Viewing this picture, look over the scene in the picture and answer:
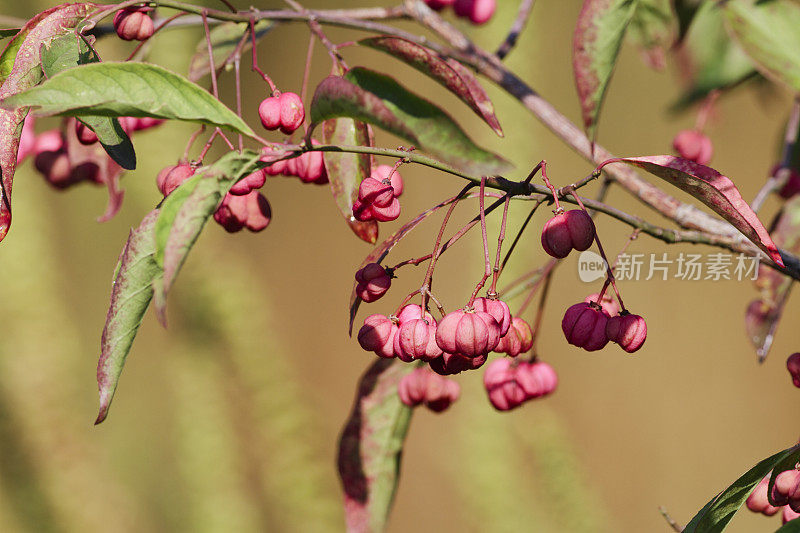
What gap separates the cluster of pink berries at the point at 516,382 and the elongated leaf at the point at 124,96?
0.43 meters

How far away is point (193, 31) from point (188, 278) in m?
0.81

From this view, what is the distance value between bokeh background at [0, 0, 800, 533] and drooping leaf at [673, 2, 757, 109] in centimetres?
117

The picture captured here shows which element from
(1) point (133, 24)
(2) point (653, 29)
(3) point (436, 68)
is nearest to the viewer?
(3) point (436, 68)

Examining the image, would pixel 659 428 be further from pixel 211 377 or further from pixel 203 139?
pixel 203 139

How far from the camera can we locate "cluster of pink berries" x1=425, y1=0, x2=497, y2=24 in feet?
3.10

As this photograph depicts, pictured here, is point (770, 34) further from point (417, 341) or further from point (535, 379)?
point (417, 341)

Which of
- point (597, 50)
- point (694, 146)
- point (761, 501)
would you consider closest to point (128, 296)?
point (597, 50)

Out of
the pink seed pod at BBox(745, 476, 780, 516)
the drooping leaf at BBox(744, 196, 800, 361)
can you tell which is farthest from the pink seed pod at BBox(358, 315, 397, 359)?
the drooping leaf at BBox(744, 196, 800, 361)

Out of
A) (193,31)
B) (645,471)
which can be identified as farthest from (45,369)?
(645,471)

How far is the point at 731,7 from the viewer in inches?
30.2

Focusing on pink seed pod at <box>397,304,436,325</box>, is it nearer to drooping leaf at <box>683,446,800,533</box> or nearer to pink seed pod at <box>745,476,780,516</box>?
drooping leaf at <box>683,446,800,533</box>

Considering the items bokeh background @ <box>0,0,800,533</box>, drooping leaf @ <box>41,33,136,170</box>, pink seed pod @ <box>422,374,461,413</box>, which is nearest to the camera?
drooping leaf @ <box>41,33,136,170</box>

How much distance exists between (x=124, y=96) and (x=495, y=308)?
9.8 inches

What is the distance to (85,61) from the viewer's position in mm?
452
